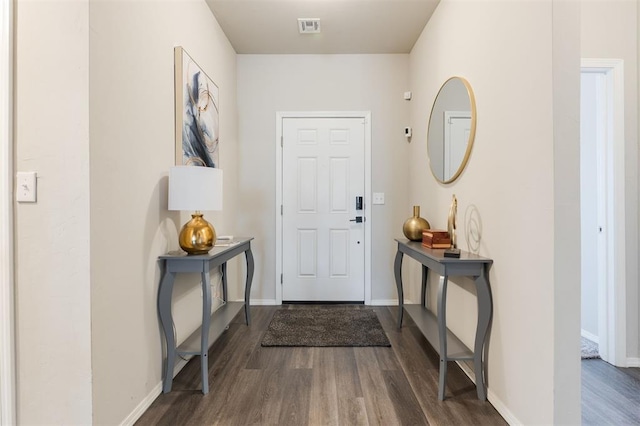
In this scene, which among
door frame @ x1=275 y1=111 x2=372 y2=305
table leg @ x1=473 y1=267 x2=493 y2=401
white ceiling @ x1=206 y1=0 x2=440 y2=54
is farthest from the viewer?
door frame @ x1=275 y1=111 x2=372 y2=305

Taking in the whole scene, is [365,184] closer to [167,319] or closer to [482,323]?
[482,323]

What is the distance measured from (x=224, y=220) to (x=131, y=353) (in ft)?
5.13

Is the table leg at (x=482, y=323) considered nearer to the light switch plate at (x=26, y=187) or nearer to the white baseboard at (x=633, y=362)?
the white baseboard at (x=633, y=362)

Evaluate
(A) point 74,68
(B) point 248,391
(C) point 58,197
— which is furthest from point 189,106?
(B) point 248,391

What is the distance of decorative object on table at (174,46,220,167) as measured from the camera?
80.4 inches

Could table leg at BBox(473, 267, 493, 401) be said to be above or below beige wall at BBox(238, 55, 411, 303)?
below

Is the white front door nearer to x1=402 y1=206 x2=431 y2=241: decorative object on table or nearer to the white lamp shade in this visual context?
x1=402 y1=206 x2=431 y2=241: decorative object on table

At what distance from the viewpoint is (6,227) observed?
133cm

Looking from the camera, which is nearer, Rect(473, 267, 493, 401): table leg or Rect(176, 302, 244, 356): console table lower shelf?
Rect(473, 267, 493, 401): table leg

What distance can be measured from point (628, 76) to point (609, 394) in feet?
6.76

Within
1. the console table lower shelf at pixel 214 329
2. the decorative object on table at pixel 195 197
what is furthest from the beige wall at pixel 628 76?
the console table lower shelf at pixel 214 329

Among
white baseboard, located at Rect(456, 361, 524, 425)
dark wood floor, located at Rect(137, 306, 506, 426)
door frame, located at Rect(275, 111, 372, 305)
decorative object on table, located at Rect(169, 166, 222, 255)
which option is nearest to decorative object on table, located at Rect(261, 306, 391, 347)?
dark wood floor, located at Rect(137, 306, 506, 426)

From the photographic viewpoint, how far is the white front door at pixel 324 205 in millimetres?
3381

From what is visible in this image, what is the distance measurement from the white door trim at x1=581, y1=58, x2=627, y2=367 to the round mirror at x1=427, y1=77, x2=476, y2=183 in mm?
894
